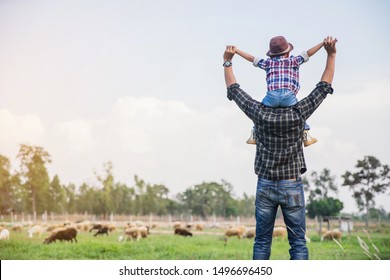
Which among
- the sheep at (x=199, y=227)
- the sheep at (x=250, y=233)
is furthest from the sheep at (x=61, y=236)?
the sheep at (x=250, y=233)

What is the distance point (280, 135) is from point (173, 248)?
213 centimetres

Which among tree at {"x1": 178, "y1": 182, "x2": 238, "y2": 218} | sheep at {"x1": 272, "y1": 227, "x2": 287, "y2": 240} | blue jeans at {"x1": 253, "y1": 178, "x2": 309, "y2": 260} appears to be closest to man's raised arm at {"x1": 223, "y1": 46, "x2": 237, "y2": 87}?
blue jeans at {"x1": 253, "y1": 178, "x2": 309, "y2": 260}

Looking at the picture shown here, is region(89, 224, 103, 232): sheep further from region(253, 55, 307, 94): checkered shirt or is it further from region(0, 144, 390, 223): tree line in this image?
region(253, 55, 307, 94): checkered shirt

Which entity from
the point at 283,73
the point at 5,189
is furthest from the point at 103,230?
the point at 283,73

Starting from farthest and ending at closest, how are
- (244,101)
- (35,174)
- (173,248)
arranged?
(35,174) → (173,248) → (244,101)

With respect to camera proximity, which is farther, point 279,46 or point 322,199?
point 322,199

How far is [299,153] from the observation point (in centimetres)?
220

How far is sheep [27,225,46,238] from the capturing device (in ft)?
14.0

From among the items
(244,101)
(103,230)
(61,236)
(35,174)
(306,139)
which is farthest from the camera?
(103,230)

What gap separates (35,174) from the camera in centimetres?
446

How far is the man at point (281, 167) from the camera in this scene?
212 centimetres

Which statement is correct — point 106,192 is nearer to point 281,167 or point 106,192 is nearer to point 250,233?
point 250,233

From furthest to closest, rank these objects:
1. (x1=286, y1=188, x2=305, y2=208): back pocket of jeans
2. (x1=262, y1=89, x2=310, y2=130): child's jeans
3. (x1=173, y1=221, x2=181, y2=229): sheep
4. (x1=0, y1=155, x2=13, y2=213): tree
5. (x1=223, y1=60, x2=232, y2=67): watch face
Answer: (x1=173, y1=221, x2=181, y2=229): sheep < (x1=0, y1=155, x2=13, y2=213): tree < (x1=223, y1=60, x2=232, y2=67): watch face < (x1=262, y1=89, x2=310, y2=130): child's jeans < (x1=286, y1=188, x2=305, y2=208): back pocket of jeans

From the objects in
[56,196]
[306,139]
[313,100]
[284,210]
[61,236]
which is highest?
[313,100]
